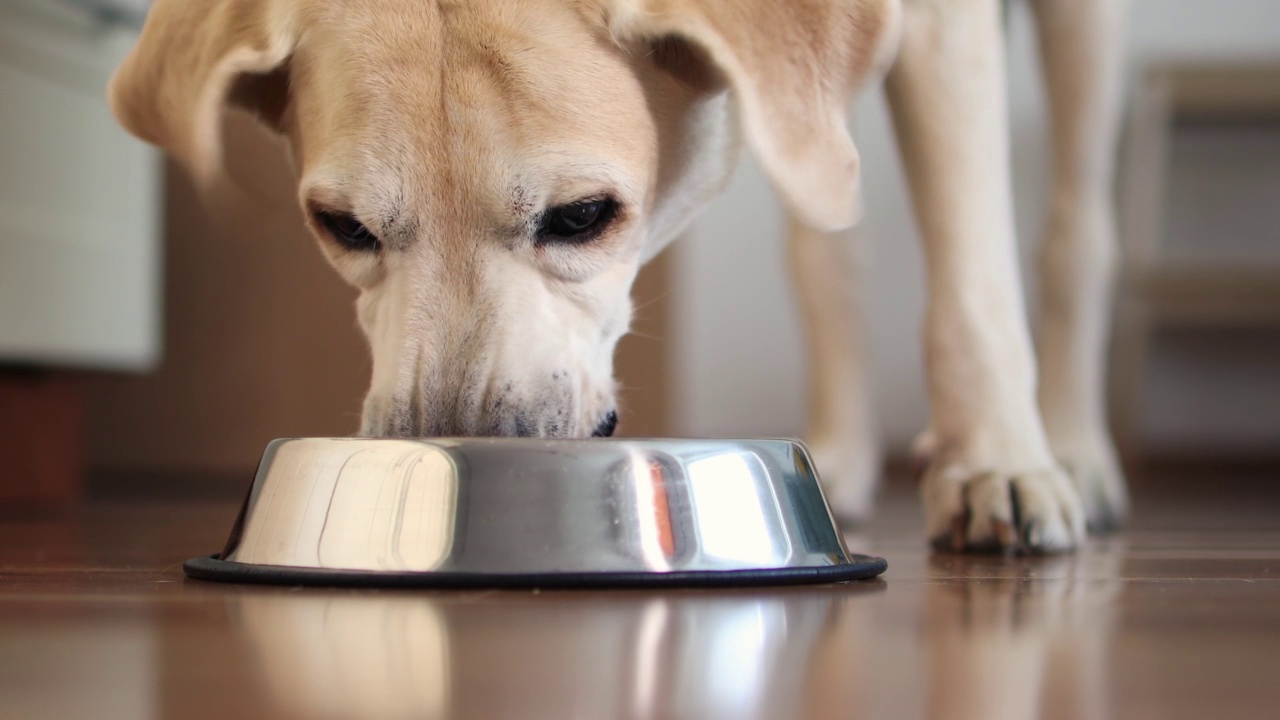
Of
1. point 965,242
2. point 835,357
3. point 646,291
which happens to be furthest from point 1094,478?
point 646,291

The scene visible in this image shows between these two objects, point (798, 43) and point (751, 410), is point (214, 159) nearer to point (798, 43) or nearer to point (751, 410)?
point (798, 43)

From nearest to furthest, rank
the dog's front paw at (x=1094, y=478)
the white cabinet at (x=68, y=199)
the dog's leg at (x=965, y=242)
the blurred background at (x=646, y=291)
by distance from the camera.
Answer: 1. the dog's leg at (x=965, y=242)
2. the dog's front paw at (x=1094, y=478)
3. the white cabinet at (x=68, y=199)
4. the blurred background at (x=646, y=291)

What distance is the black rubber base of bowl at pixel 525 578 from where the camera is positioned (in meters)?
1.06

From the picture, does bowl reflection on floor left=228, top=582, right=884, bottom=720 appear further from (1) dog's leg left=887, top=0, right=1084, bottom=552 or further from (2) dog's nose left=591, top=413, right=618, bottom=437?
(1) dog's leg left=887, top=0, right=1084, bottom=552

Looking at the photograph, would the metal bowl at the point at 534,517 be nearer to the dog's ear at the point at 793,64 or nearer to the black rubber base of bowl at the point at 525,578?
the black rubber base of bowl at the point at 525,578

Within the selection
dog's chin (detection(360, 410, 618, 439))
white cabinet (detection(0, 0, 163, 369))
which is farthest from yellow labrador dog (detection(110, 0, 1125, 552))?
white cabinet (detection(0, 0, 163, 369))

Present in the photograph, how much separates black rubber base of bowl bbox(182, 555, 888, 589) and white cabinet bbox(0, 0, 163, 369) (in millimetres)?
1799

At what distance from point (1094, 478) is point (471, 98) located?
4.33ft

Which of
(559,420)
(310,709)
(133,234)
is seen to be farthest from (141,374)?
(310,709)

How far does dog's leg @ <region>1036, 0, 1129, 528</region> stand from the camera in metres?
2.39

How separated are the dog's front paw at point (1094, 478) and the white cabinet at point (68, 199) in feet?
6.59

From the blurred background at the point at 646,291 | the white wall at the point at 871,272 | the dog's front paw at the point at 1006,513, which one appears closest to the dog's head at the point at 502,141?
the dog's front paw at the point at 1006,513

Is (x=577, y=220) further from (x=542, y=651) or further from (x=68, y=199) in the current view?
(x=68, y=199)

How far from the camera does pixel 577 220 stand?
1435 mm
